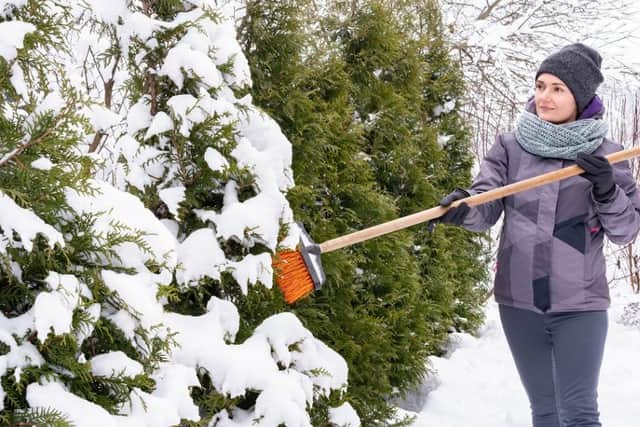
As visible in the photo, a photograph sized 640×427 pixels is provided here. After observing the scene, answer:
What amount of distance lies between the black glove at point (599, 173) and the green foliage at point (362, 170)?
46.6 inches

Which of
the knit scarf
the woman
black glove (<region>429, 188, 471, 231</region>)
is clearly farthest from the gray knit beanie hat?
black glove (<region>429, 188, 471, 231</region>)

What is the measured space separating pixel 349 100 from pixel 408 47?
35.7 inches

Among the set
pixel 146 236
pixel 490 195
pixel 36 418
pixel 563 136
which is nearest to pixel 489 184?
pixel 490 195

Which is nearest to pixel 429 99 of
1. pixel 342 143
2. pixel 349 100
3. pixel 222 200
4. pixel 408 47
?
pixel 408 47

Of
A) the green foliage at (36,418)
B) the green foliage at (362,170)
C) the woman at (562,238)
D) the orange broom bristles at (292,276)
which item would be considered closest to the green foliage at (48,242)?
the green foliage at (36,418)

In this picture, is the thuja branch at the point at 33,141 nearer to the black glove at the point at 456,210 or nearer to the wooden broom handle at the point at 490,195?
the wooden broom handle at the point at 490,195

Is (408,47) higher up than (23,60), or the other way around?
(408,47)

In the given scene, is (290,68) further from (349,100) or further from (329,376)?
(329,376)

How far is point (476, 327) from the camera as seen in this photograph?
6.70 metres

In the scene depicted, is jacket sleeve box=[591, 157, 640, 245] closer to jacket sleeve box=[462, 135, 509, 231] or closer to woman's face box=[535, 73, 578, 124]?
woman's face box=[535, 73, 578, 124]

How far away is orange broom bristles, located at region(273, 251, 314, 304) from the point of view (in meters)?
2.83

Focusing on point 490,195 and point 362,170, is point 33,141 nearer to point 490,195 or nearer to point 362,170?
point 490,195

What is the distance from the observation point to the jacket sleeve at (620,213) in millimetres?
2867

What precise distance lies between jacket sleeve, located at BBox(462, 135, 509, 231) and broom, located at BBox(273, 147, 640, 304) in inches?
5.3
